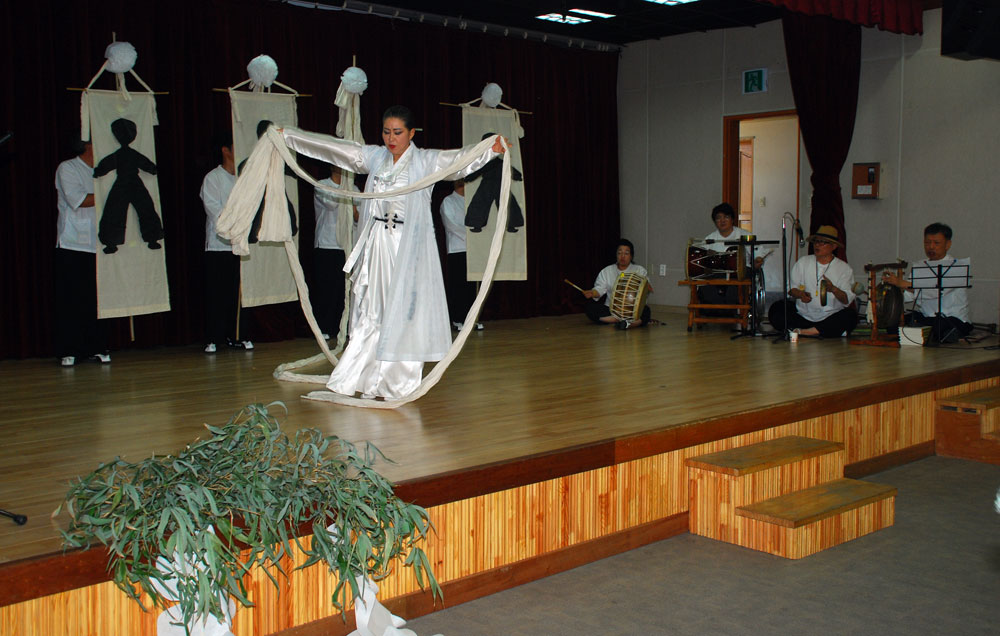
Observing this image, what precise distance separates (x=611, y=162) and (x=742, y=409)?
636 centimetres

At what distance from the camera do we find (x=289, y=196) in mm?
7066

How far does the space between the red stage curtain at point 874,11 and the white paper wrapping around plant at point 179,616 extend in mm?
5332

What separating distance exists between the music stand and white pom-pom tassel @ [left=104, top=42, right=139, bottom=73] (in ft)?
18.5

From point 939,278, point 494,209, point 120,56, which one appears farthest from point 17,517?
point 494,209

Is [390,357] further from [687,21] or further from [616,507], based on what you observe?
[687,21]

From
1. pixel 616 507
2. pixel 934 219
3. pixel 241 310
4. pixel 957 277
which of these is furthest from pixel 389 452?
pixel 934 219

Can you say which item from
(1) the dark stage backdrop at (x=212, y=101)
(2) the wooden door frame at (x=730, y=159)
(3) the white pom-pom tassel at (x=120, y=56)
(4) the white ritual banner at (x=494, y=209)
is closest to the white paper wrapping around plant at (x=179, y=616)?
(1) the dark stage backdrop at (x=212, y=101)

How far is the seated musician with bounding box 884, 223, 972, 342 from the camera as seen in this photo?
22.4ft

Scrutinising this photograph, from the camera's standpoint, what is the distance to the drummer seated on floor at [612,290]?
828cm

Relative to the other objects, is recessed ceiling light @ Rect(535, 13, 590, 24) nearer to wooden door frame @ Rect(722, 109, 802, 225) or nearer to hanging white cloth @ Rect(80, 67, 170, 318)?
wooden door frame @ Rect(722, 109, 802, 225)

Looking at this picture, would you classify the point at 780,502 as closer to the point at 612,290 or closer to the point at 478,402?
A: the point at 478,402

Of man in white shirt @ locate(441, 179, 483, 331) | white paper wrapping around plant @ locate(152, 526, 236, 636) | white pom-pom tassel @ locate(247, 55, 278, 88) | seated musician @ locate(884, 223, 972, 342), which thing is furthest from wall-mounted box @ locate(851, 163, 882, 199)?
white paper wrapping around plant @ locate(152, 526, 236, 636)

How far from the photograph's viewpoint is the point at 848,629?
3.00m

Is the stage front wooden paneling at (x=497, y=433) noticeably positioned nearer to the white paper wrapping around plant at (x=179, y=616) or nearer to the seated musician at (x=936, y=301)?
the white paper wrapping around plant at (x=179, y=616)
